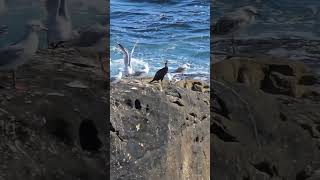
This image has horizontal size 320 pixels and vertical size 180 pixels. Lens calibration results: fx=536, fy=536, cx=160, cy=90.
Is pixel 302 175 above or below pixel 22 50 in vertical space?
below

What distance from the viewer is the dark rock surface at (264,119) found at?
4609 mm

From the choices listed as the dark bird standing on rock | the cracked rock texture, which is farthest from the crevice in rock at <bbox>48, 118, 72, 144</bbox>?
the dark bird standing on rock

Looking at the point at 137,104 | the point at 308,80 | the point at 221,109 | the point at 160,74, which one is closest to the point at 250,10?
the point at 308,80

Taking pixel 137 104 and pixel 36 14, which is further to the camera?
pixel 137 104

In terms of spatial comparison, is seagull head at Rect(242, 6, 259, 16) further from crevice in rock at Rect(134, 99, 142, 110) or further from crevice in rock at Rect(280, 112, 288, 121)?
crevice in rock at Rect(134, 99, 142, 110)

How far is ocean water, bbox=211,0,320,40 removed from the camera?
4.68 meters

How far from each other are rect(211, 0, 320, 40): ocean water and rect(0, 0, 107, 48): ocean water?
40.9 inches

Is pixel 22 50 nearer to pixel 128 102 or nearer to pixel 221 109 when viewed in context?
pixel 128 102

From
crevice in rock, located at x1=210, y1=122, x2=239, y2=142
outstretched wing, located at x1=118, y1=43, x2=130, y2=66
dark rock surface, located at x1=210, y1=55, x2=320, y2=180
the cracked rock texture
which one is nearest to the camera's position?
dark rock surface, located at x1=210, y1=55, x2=320, y2=180

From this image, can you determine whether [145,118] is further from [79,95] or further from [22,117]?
[22,117]

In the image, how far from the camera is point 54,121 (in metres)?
4.56

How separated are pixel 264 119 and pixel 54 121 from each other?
181cm

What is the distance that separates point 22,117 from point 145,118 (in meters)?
1.11

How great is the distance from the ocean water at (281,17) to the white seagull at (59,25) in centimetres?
129
